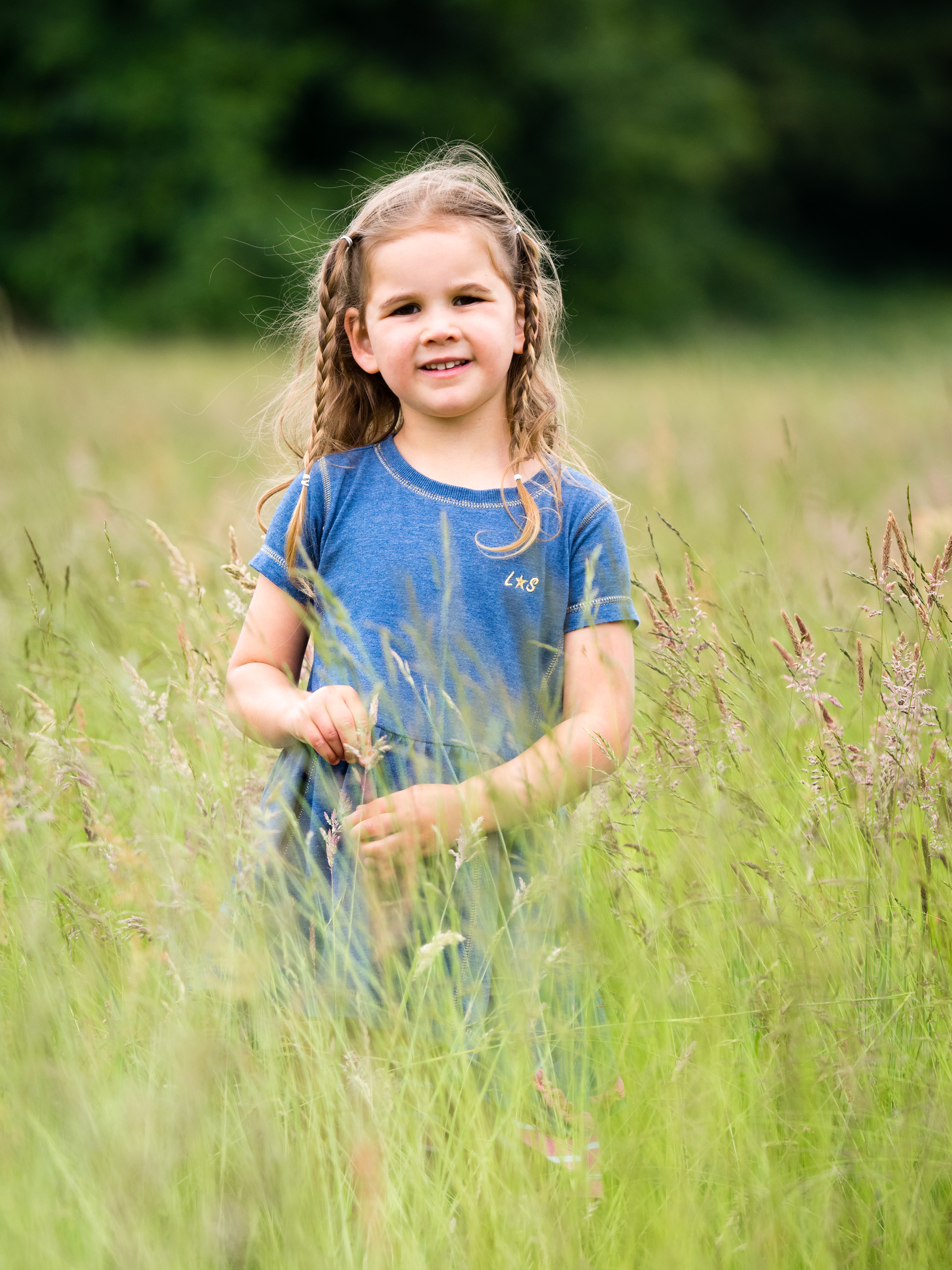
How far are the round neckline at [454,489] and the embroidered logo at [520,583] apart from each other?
11 cm

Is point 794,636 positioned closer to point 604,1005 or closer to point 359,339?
point 604,1005

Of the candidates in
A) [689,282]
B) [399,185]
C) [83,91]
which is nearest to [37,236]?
[83,91]

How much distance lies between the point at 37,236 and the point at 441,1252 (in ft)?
78.3

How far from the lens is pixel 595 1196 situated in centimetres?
131

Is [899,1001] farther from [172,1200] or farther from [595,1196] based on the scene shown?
[172,1200]

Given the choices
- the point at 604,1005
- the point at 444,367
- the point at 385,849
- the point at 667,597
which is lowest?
the point at 604,1005

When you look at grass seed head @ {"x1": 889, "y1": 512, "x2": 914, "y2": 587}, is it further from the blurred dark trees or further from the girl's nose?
the blurred dark trees

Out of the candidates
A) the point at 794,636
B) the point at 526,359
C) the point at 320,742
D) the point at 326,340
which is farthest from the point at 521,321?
the point at 320,742

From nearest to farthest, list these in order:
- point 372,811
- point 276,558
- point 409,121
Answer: point 372,811, point 276,558, point 409,121

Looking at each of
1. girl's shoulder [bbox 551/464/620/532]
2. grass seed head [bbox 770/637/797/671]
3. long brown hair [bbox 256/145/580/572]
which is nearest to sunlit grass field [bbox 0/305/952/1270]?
grass seed head [bbox 770/637/797/671]

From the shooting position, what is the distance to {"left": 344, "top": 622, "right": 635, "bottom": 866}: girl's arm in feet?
4.75

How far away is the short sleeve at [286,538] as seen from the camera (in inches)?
69.9

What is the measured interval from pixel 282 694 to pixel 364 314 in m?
0.61

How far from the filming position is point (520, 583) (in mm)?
1688
